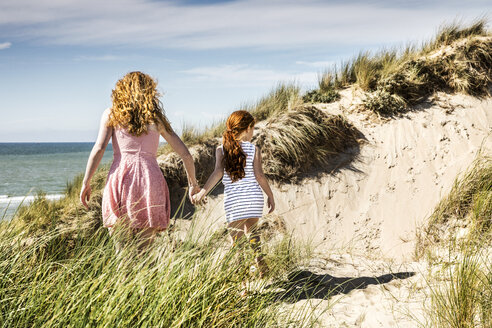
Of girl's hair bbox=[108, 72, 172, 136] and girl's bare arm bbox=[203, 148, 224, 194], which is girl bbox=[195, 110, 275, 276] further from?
girl's hair bbox=[108, 72, 172, 136]

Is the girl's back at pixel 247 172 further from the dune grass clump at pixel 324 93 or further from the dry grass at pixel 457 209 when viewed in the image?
the dune grass clump at pixel 324 93

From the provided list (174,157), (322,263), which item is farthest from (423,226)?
(174,157)

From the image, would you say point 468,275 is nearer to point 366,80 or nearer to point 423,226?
point 423,226

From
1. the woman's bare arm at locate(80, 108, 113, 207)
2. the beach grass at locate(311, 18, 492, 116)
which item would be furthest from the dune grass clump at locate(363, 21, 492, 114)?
the woman's bare arm at locate(80, 108, 113, 207)

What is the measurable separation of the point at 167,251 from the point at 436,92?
8.62 m

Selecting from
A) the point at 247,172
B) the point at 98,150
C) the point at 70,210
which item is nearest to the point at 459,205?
the point at 247,172

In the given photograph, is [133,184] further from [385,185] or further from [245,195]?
[385,185]

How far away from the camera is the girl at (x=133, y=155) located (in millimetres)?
3807

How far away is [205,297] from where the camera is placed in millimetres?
2982

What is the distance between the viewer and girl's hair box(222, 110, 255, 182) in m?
4.60

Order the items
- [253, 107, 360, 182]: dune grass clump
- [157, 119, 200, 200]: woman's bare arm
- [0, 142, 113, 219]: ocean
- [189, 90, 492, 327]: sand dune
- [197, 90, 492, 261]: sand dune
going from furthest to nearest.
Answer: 1. [0, 142, 113, 219]: ocean
2. [253, 107, 360, 182]: dune grass clump
3. [197, 90, 492, 261]: sand dune
4. [189, 90, 492, 327]: sand dune
5. [157, 119, 200, 200]: woman's bare arm

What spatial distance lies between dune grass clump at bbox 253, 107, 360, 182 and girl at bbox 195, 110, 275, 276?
3.63 metres

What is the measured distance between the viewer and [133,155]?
3.90 meters

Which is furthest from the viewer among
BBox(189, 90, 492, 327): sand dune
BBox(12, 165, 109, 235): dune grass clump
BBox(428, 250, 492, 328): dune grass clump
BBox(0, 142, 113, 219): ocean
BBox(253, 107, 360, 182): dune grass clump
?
BBox(0, 142, 113, 219): ocean
